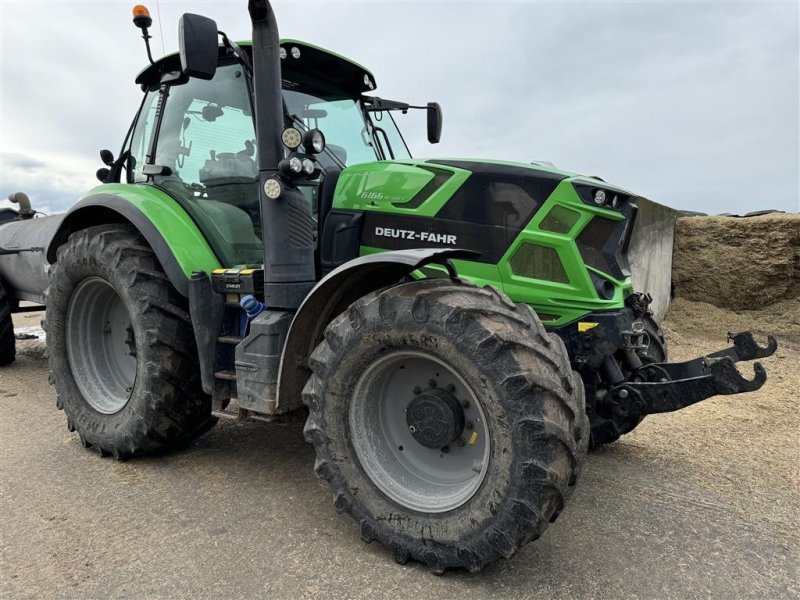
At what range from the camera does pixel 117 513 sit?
2.95 m

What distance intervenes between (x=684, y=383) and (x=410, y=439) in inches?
48.5

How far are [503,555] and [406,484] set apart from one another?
53 cm

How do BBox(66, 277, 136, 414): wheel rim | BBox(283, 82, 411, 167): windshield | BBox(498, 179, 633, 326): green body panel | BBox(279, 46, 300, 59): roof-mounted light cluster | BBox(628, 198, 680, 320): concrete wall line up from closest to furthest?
BBox(498, 179, 633, 326): green body panel → BBox(279, 46, 300, 59): roof-mounted light cluster → BBox(283, 82, 411, 167): windshield → BBox(66, 277, 136, 414): wheel rim → BBox(628, 198, 680, 320): concrete wall

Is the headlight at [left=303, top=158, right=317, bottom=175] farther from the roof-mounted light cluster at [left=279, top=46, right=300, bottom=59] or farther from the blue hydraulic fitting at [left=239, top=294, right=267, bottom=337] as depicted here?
the roof-mounted light cluster at [left=279, top=46, right=300, bottom=59]

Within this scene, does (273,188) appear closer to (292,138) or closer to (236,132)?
(292,138)

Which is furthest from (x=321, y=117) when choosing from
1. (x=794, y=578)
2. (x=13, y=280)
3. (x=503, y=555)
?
(x=13, y=280)

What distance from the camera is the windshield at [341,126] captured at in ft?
11.6

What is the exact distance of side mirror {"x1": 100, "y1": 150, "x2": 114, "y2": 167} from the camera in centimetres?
428

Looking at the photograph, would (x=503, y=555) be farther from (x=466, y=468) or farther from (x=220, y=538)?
(x=220, y=538)

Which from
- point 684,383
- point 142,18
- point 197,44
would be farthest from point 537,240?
point 142,18

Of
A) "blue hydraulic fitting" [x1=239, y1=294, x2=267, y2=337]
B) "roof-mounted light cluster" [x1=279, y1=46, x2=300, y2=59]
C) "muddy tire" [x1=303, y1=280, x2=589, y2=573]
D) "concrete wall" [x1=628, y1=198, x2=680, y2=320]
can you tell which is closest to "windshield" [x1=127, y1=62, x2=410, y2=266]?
"roof-mounted light cluster" [x1=279, y1=46, x2=300, y2=59]

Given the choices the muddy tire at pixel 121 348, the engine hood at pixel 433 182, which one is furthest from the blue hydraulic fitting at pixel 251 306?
the engine hood at pixel 433 182

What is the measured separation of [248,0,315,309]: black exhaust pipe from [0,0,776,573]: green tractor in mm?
11

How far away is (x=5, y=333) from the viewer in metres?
6.61
